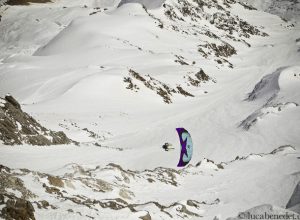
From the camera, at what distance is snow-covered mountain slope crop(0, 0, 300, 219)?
17047 mm

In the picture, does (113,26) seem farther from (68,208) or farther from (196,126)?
(68,208)

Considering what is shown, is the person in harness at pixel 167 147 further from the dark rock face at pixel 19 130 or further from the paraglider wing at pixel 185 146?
the dark rock face at pixel 19 130

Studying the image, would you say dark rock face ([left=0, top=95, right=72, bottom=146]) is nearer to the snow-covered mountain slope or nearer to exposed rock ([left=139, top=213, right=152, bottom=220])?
the snow-covered mountain slope

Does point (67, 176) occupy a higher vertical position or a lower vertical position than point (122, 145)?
higher

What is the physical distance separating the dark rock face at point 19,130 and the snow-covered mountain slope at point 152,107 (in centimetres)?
71

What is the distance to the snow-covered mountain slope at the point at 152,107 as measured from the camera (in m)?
17.0

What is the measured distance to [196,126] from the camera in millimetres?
36219

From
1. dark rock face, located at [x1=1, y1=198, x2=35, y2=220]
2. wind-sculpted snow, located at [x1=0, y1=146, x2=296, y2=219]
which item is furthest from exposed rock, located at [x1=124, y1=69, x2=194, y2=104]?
dark rock face, located at [x1=1, y1=198, x2=35, y2=220]

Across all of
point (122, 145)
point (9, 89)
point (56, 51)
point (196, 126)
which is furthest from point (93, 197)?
point (56, 51)

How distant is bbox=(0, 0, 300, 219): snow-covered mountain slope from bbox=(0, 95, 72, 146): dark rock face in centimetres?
71

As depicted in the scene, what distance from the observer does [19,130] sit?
20.9m

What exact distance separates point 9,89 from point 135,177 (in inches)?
1113

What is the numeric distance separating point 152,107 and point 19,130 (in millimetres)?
22793

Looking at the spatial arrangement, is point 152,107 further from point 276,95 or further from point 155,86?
point 276,95
